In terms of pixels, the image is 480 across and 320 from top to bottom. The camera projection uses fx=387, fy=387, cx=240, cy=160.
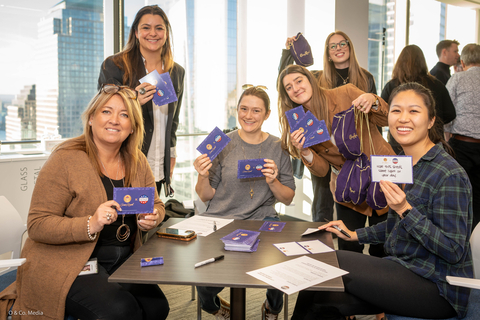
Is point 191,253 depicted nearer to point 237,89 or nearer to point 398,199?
point 398,199

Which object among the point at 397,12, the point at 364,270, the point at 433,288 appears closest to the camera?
the point at 433,288

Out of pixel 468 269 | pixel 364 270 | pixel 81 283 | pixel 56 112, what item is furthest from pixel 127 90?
pixel 56 112

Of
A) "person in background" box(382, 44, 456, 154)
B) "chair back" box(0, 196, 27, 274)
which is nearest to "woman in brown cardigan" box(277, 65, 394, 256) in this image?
"person in background" box(382, 44, 456, 154)

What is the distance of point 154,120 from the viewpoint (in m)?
2.79

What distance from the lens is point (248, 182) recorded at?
2516 mm

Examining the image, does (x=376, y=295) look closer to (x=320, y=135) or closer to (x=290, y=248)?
(x=290, y=248)

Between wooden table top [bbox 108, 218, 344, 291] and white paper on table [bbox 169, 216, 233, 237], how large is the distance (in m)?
0.06

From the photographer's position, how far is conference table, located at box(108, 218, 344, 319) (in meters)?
1.40

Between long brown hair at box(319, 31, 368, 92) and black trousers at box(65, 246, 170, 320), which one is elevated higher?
long brown hair at box(319, 31, 368, 92)

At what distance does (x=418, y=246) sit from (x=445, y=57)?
3.87 metres

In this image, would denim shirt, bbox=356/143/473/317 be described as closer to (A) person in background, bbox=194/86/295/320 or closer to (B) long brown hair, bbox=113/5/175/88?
(A) person in background, bbox=194/86/295/320

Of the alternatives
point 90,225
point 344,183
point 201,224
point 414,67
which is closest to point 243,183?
point 201,224

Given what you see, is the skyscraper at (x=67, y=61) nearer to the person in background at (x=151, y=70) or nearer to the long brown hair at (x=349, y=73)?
the person in background at (x=151, y=70)

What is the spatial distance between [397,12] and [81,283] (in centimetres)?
645
